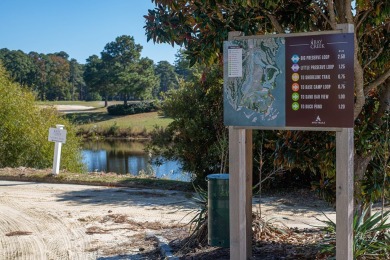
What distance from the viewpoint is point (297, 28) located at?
6.55 m

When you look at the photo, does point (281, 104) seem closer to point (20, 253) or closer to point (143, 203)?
point (20, 253)

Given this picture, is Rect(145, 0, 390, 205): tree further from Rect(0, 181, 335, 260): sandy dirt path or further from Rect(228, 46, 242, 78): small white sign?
Rect(0, 181, 335, 260): sandy dirt path

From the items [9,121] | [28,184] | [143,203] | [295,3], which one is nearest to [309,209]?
[143,203]

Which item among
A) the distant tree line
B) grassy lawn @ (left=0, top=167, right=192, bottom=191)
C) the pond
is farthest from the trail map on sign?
the distant tree line

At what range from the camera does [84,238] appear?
823cm

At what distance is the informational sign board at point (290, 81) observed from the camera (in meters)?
4.97

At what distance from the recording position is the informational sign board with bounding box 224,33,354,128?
16.3 ft

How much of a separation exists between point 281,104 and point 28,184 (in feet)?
34.0

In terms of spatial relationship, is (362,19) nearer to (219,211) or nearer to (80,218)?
(219,211)

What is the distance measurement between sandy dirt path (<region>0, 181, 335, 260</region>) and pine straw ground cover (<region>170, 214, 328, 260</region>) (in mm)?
424

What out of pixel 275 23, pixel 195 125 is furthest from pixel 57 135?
pixel 275 23

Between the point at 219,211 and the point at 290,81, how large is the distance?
1976mm

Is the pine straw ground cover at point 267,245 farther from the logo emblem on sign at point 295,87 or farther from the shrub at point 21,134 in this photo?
the shrub at point 21,134

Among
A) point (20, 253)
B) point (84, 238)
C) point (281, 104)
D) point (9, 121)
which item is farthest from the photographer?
point (9, 121)
